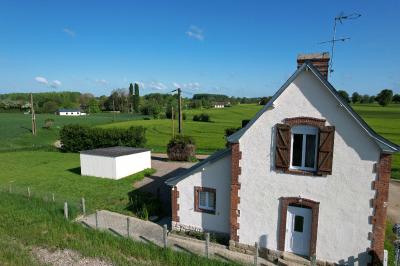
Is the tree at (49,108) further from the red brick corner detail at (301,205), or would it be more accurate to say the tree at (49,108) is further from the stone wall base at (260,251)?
the red brick corner detail at (301,205)

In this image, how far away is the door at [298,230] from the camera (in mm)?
12039

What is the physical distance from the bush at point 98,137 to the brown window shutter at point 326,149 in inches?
1334

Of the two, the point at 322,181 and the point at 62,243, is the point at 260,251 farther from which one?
the point at 62,243

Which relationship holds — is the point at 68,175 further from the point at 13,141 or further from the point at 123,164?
the point at 13,141

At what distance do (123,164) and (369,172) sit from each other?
22.1m

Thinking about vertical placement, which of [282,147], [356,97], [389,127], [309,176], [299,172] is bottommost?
[389,127]

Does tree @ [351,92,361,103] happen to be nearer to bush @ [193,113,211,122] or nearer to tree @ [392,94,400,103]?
tree @ [392,94,400,103]

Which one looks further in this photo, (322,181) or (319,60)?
(319,60)

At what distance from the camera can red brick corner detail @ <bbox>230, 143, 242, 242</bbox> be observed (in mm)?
12703

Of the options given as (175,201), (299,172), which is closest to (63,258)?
(175,201)

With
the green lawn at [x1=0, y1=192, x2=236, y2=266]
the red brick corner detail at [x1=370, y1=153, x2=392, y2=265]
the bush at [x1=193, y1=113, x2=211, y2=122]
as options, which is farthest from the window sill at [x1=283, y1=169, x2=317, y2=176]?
the bush at [x1=193, y1=113, x2=211, y2=122]

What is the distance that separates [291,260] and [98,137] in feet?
119

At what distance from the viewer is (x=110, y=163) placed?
2694cm

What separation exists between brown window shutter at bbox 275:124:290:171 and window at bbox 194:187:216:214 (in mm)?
3964
